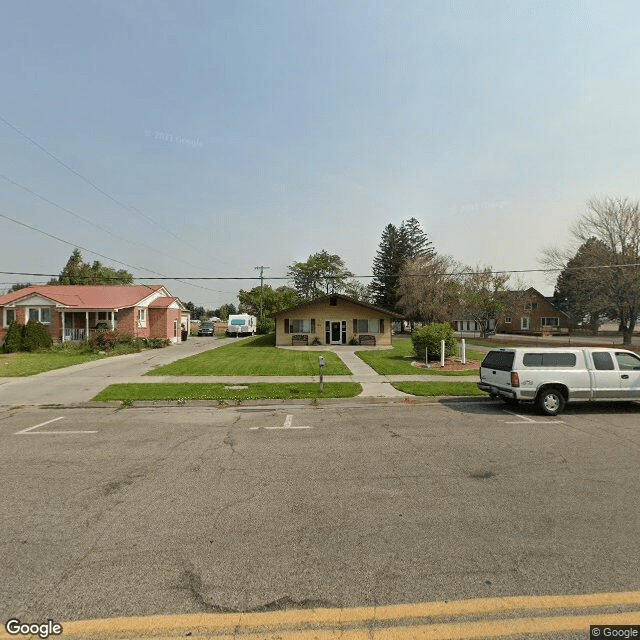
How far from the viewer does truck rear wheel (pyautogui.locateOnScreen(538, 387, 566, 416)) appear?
9.41 m

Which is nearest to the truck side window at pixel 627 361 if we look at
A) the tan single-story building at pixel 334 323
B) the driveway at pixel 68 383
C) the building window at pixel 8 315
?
the driveway at pixel 68 383

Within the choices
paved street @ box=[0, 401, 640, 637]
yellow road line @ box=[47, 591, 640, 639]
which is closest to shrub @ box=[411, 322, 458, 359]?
paved street @ box=[0, 401, 640, 637]

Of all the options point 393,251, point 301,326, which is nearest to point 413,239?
point 393,251

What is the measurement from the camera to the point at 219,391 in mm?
11883

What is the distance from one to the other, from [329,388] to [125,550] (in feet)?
30.3

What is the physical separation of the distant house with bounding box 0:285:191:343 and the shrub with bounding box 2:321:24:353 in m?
2.91

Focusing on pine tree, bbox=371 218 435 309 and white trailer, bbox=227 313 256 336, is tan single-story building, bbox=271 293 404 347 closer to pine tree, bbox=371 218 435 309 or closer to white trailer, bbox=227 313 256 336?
white trailer, bbox=227 313 256 336

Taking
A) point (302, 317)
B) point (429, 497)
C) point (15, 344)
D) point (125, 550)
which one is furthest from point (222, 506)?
point (15, 344)

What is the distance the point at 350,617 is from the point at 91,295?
3683cm

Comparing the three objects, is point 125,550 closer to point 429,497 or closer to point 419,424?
point 429,497

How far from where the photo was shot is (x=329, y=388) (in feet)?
41.1

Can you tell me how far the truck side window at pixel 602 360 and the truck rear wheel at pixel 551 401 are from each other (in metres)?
1.37

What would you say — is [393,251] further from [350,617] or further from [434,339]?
[350,617]

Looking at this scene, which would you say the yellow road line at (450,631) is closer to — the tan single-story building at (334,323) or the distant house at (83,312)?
the tan single-story building at (334,323)
